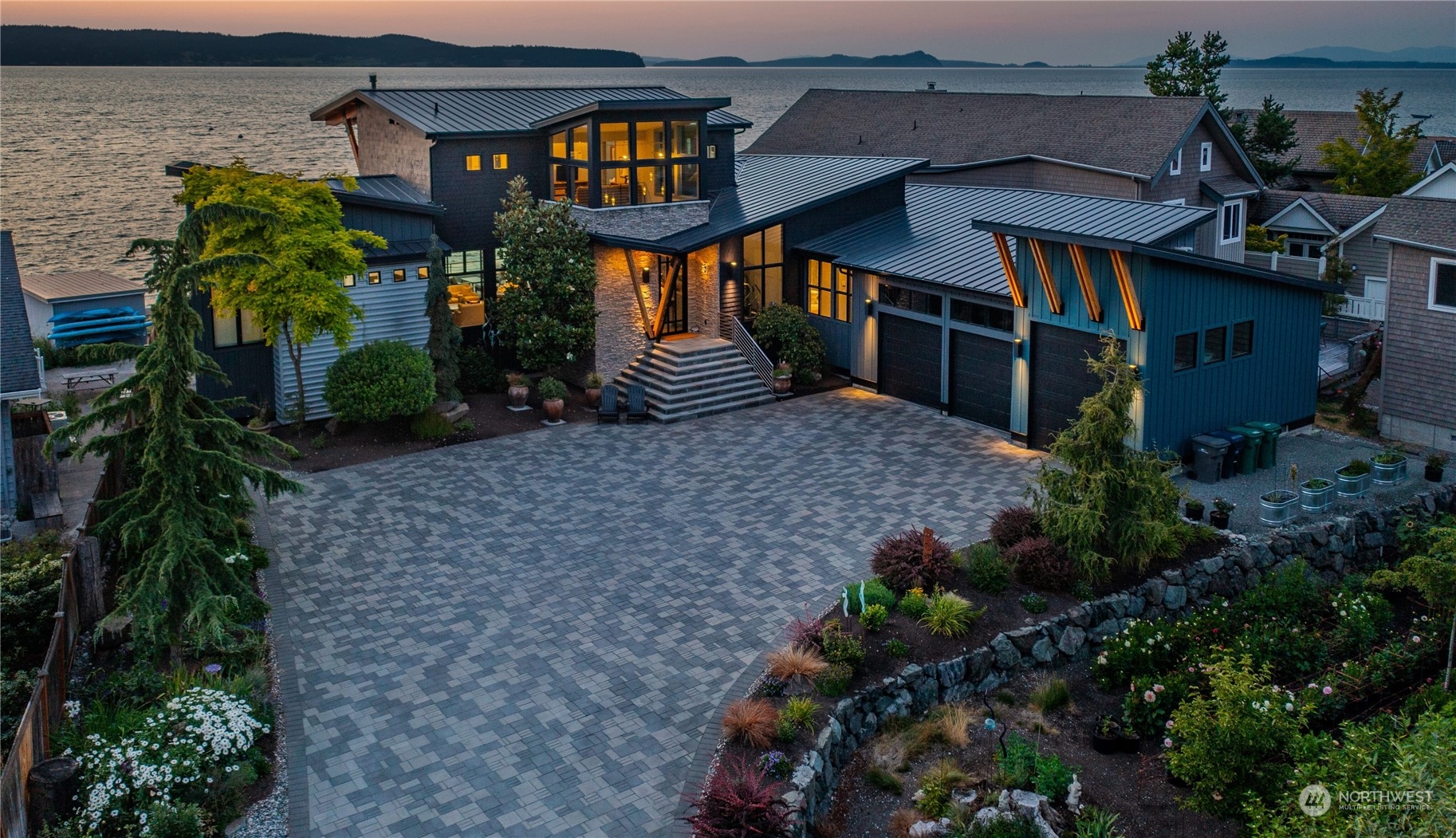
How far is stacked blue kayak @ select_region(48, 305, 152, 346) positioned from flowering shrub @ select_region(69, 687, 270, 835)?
2073 centimetres

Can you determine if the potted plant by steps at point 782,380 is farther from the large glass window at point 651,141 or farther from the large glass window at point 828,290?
the large glass window at point 651,141

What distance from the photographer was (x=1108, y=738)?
1473 centimetres

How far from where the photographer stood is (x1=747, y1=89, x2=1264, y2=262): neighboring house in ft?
119

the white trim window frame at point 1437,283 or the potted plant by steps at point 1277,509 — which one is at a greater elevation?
the white trim window frame at point 1437,283

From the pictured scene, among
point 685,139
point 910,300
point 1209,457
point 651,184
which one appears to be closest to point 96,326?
point 651,184

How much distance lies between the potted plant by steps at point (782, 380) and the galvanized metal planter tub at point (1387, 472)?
1185cm

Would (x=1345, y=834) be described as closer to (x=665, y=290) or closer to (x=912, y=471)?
(x=912, y=471)

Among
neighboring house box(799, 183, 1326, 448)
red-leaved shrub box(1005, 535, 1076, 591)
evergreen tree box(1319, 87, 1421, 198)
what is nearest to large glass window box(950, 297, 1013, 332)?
neighboring house box(799, 183, 1326, 448)

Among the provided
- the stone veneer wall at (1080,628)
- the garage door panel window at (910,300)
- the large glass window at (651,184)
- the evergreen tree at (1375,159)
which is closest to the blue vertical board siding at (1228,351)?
the stone veneer wall at (1080,628)

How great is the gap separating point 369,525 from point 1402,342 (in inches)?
777

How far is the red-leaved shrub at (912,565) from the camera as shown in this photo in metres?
17.1

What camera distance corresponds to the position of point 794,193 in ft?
99.1


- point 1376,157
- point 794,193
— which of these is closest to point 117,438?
point 794,193

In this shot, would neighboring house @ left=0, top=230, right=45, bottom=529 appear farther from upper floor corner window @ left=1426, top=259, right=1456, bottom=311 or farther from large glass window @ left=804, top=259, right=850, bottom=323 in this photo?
upper floor corner window @ left=1426, top=259, right=1456, bottom=311
